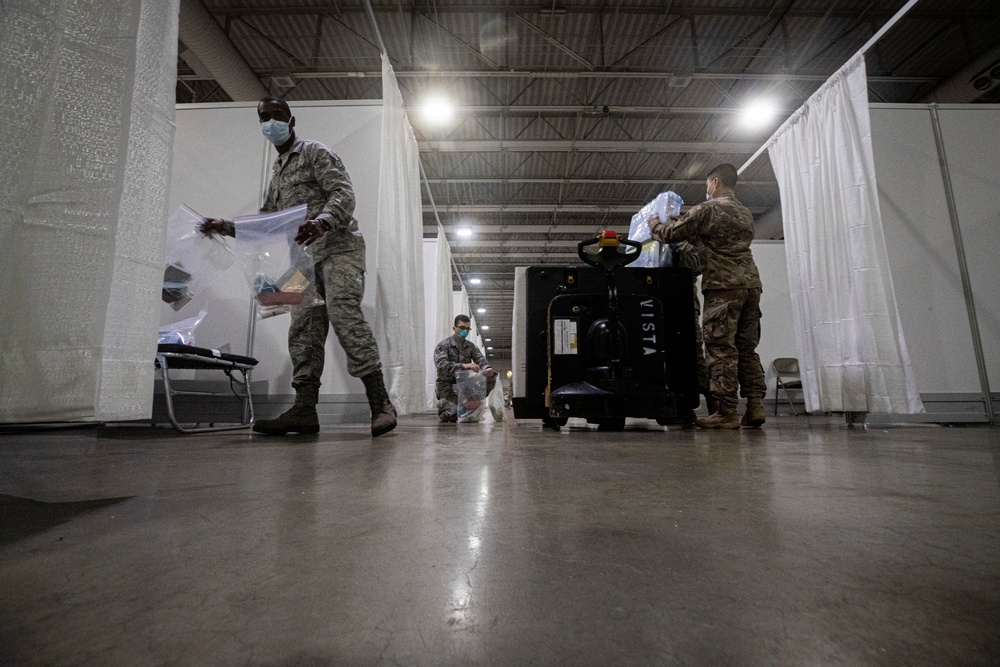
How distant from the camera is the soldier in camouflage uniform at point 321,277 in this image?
75.4 inches

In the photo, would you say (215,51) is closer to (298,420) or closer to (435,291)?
(435,291)

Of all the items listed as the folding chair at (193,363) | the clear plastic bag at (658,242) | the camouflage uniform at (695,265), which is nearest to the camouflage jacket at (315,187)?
the folding chair at (193,363)

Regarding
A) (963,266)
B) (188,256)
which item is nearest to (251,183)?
(188,256)

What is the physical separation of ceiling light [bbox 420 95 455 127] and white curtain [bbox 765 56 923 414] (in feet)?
11.4

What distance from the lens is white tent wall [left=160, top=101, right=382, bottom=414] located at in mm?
2891

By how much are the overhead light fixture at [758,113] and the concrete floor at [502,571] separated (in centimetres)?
559

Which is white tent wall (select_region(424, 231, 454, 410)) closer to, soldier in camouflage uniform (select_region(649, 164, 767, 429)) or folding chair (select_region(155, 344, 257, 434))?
folding chair (select_region(155, 344, 257, 434))

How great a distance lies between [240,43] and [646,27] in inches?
170

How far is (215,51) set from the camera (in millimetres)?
4305

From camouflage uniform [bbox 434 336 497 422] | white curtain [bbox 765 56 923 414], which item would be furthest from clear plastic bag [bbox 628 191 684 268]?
camouflage uniform [bbox 434 336 497 422]

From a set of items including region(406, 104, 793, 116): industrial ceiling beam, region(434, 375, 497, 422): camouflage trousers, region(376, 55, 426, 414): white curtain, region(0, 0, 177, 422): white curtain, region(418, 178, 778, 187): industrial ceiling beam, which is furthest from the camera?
region(418, 178, 778, 187): industrial ceiling beam

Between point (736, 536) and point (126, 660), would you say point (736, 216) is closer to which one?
point (736, 536)

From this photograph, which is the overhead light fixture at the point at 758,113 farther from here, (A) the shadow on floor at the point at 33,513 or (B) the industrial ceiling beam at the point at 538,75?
(A) the shadow on floor at the point at 33,513

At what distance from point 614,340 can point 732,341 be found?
32.5 inches
